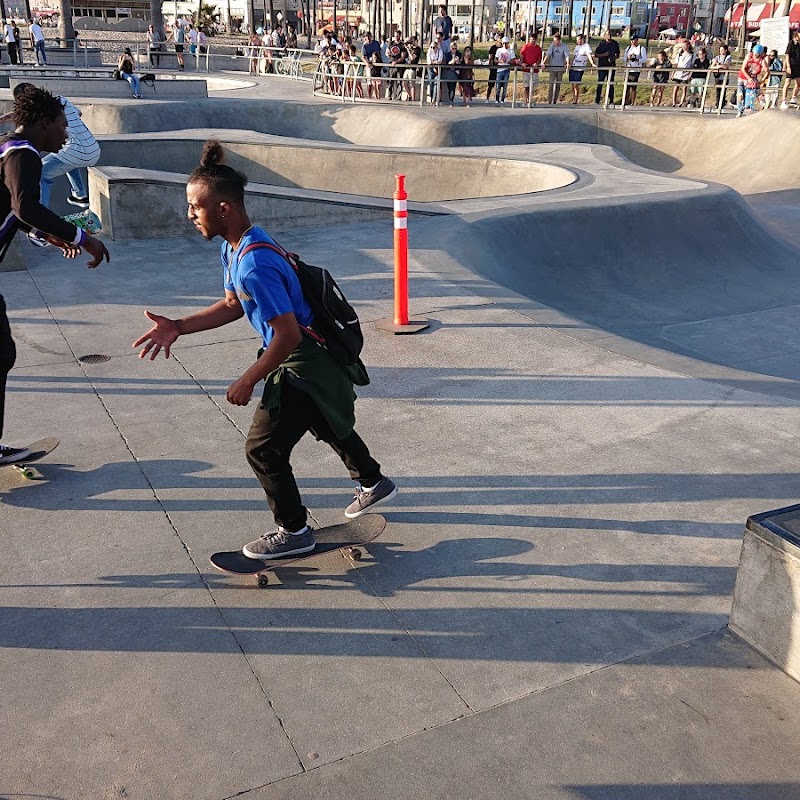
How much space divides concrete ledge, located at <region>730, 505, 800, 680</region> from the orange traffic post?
428 centimetres

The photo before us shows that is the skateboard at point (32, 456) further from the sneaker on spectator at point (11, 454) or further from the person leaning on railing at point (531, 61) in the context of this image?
the person leaning on railing at point (531, 61)

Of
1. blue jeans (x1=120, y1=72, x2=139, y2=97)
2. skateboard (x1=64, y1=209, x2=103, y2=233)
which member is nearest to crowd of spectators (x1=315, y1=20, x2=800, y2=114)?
blue jeans (x1=120, y1=72, x2=139, y2=97)

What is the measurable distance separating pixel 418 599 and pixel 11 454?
2543 millimetres

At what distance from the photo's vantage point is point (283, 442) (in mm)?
3545

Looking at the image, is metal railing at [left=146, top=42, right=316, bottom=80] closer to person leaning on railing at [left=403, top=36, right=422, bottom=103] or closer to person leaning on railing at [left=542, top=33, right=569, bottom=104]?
person leaning on railing at [left=403, top=36, right=422, bottom=103]

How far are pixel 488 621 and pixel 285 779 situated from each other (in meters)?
1.12

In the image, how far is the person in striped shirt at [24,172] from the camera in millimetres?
4434

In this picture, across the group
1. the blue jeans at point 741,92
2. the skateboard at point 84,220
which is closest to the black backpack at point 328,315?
the skateboard at point 84,220

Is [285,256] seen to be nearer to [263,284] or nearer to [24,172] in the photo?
[263,284]

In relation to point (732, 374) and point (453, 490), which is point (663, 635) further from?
point (732, 374)

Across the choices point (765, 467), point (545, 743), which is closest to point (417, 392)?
point (765, 467)

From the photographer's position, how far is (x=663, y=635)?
3359mm

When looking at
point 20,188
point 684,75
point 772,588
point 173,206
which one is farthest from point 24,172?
point 684,75

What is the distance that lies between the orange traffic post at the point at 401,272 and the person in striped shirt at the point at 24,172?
3.00m
